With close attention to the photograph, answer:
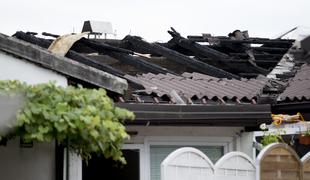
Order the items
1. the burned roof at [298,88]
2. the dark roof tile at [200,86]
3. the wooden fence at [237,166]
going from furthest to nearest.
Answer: the burned roof at [298,88]
the dark roof tile at [200,86]
the wooden fence at [237,166]

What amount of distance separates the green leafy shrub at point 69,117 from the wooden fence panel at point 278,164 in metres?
3.15

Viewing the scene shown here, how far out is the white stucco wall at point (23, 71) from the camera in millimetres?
6027

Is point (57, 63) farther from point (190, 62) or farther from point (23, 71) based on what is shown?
point (190, 62)

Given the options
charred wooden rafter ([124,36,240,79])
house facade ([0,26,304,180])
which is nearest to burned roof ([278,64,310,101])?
house facade ([0,26,304,180])

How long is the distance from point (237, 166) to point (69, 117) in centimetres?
344

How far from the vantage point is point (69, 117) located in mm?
4980

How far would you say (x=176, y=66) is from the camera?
11109 mm

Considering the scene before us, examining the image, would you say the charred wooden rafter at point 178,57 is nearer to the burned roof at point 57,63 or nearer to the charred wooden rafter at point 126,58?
the charred wooden rafter at point 126,58

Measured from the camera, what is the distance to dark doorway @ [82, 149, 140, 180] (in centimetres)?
837

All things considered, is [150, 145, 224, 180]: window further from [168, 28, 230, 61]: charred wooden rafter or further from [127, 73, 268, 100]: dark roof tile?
[168, 28, 230, 61]: charred wooden rafter

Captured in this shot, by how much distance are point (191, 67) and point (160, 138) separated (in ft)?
8.71

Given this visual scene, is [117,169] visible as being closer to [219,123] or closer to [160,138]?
[160,138]

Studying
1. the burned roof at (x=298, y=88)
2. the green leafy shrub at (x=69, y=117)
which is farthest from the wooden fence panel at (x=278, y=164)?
the green leafy shrub at (x=69, y=117)

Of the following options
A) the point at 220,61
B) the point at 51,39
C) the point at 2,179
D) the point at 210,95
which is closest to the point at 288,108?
the point at 220,61
